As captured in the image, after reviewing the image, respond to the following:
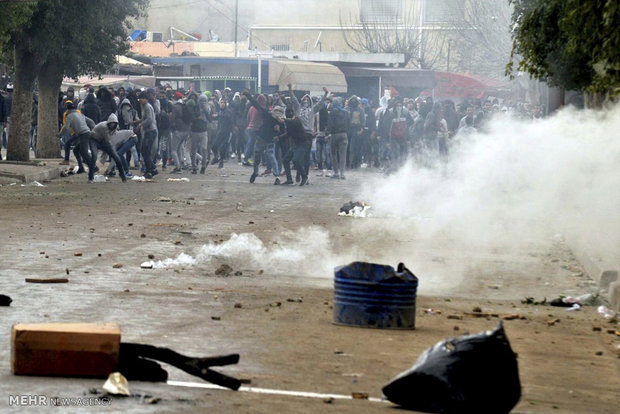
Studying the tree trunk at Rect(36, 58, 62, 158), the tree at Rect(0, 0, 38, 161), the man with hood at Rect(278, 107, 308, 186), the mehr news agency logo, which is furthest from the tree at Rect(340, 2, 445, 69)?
the mehr news agency logo

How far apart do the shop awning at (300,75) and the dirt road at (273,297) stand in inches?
884

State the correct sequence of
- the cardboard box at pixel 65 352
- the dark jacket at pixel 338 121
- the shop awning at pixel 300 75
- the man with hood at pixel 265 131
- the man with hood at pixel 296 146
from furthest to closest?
1. the shop awning at pixel 300 75
2. the dark jacket at pixel 338 121
3. the man with hood at pixel 265 131
4. the man with hood at pixel 296 146
5. the cardboard box at pixel 65 352

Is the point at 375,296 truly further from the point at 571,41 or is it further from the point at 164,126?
the point at 164,126

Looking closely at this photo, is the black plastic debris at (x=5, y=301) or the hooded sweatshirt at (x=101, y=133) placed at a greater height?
the hooded sweatshirt at (x=101, y=133)

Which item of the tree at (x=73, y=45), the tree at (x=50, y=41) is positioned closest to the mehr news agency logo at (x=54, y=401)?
the tree at (x=50, y=41)

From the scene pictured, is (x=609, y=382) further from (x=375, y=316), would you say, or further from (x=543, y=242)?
(x=543, y=242)

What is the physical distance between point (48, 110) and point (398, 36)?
4284 cm

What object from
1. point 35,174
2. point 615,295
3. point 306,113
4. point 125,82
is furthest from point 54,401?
point 125,82

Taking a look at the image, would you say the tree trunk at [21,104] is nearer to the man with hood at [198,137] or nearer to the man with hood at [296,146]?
the man with hood at [198,137]

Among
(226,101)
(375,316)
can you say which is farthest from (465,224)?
(226,101)

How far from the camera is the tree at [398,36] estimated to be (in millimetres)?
67625

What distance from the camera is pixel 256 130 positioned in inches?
1003

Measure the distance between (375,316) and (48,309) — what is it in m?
2.51

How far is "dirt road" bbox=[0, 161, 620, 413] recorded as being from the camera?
20.9 feet
